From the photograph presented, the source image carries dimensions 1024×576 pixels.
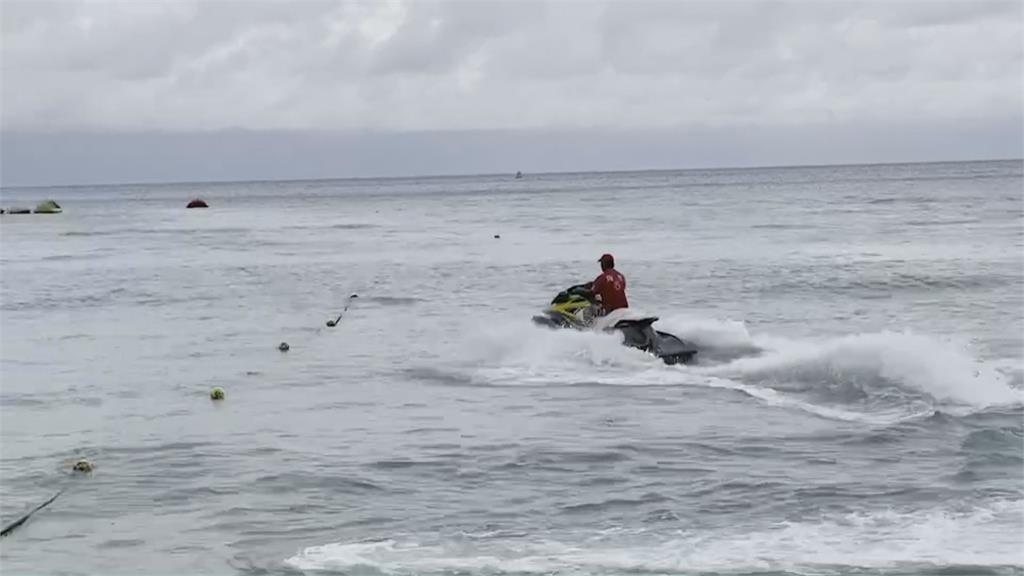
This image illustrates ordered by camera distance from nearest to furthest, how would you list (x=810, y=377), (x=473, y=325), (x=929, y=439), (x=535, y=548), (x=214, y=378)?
1. (x=535, y=548)
2. (x=929, y=439)
3. (x=810, y=377)
4. (x=214, y=378)
5. (x=473, y=325)

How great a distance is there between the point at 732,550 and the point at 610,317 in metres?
11.6

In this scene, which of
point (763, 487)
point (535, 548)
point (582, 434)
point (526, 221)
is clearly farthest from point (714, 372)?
point (526, 221)

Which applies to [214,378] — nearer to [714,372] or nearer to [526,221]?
[714,372]

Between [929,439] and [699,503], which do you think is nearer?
[699,503]

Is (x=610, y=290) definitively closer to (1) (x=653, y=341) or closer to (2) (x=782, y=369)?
(1) (x=653, y=341)

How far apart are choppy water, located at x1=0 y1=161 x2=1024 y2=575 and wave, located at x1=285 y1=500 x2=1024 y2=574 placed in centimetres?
3

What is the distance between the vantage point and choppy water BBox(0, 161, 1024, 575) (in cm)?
1216

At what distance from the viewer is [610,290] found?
77.2 feet

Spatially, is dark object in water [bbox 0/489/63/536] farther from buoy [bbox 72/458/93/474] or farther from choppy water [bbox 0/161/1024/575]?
buoy [bbox 72/458/93/474]

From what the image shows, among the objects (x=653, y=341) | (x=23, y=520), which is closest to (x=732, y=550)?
(x=23, y=520)

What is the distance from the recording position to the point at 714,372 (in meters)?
21.9

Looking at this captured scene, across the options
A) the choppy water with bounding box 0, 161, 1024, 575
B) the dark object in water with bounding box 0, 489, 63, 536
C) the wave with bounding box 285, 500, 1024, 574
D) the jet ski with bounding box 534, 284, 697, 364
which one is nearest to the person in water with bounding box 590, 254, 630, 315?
the jet ski with bounding box 534, 284, 697, 364

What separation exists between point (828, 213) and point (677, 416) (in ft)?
241

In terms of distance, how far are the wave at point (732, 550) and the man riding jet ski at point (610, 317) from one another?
33.0ft
